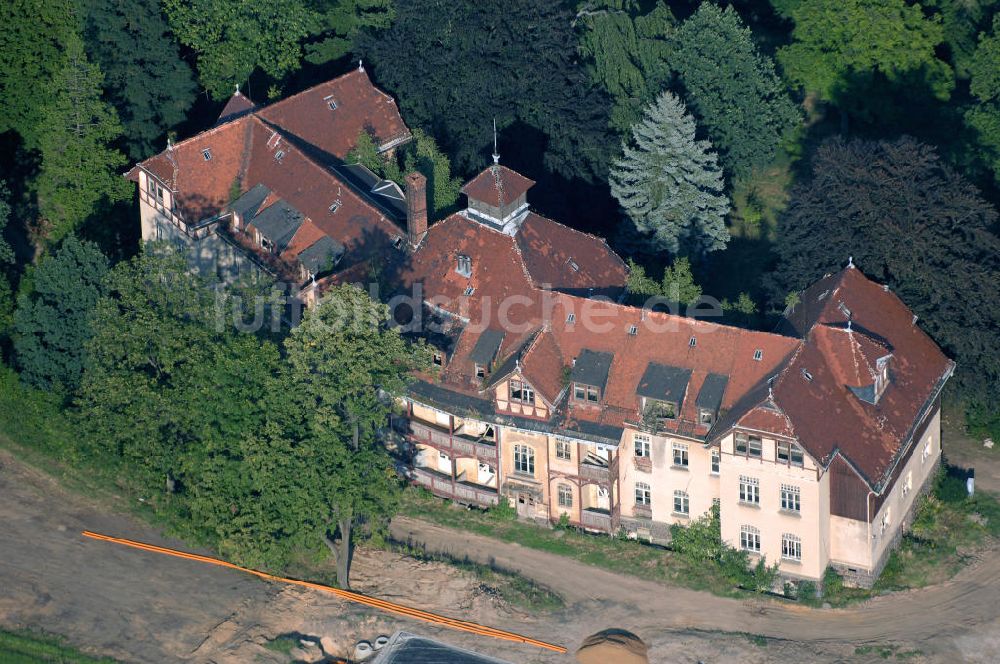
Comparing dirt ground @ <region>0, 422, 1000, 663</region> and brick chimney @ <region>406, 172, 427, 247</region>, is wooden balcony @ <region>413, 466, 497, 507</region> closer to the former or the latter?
dirt ground @ <region>0, 422, 1000, 663</region>

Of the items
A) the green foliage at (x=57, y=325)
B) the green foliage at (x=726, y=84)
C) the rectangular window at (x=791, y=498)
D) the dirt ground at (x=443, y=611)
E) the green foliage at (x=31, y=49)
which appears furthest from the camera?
the green foliage at (x=726, y=84)

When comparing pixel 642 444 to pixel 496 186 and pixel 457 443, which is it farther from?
pixel 496 186

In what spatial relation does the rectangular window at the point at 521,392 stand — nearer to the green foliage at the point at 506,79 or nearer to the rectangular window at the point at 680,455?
the rectangular window at the point at 680,455

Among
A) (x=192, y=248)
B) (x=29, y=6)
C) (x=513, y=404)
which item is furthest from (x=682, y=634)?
(x=29, y=6)

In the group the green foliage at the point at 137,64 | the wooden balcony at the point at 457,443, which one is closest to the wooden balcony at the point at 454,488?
the wooden balcony at the point at 457,443

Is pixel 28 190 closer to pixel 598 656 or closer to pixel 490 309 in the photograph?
pixel 490 309

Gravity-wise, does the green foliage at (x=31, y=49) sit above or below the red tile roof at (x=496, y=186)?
above
